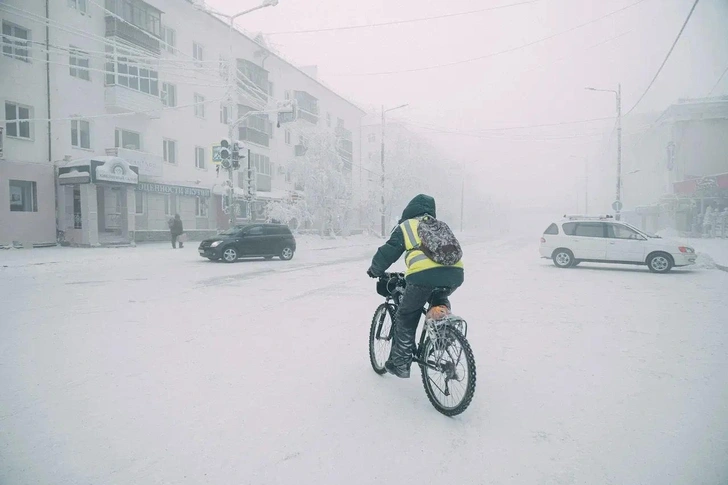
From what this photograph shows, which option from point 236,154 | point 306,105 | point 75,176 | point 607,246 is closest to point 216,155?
point 236,154

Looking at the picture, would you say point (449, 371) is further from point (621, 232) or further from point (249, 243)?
point (249, 243)

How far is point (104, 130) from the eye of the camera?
24.8 m

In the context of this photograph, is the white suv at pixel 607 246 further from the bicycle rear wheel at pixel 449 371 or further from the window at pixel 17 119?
the window at pixel 17 119

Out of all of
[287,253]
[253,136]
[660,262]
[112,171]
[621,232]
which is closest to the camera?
[660,262]

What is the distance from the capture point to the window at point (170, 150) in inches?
1137

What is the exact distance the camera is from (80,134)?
23.8 metres

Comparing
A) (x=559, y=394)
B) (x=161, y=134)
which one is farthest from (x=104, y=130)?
(x=559, y=394)

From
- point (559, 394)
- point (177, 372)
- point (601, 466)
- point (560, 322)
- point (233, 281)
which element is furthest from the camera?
point (233, 281)

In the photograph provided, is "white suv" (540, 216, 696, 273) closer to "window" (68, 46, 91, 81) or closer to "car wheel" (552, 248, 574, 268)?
"car wheel" (552, 248, 574, 268)

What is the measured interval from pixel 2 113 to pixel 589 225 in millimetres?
25288

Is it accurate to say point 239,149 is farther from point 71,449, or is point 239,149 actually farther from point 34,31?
point 71,449

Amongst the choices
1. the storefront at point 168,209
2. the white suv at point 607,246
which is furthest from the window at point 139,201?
the white suv at point 607,246

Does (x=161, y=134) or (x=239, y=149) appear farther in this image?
(x=161, y=134)

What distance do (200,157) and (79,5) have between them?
36.3 ft
